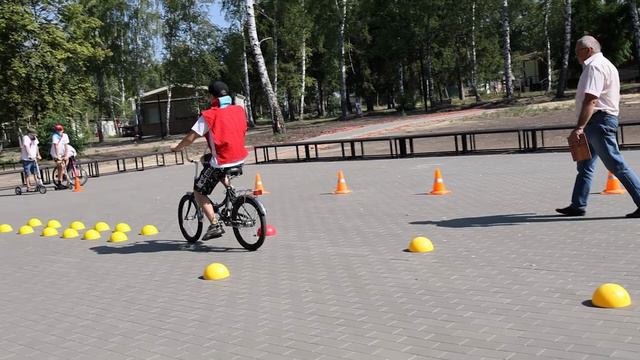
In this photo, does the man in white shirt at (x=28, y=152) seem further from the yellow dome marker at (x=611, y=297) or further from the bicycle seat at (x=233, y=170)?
the yellow dome marker at (x=611, y=297)

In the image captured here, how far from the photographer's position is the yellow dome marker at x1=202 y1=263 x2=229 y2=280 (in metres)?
6.46

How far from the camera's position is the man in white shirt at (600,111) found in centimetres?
737

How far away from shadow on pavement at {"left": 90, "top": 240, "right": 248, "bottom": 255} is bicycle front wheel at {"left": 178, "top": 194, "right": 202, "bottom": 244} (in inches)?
4.8

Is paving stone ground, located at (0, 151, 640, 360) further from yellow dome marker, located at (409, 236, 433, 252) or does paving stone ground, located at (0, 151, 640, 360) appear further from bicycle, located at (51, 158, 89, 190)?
bicycle, located at (51, 158, 89, 190)

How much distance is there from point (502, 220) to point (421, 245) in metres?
1.85

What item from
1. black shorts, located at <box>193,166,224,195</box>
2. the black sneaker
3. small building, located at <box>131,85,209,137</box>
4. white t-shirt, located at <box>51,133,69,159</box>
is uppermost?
small building, located at <box>131,85,209,137</box>

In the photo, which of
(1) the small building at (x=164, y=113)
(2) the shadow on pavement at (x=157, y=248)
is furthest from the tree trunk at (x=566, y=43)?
(2) the shadow on pavement at (x=157, y=248)

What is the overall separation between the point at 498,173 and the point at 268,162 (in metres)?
11.5

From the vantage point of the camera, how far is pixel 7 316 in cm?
569

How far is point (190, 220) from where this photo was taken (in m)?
8.41

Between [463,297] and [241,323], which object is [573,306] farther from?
[241,323]

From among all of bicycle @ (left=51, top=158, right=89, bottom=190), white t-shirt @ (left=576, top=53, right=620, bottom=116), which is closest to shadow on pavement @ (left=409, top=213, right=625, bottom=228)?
white t-shirt @ (left=576, top=53, right=620, bottom=116)

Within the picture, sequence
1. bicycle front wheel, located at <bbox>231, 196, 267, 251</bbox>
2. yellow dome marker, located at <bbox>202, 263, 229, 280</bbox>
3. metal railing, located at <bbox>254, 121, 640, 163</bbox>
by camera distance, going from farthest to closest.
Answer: metal railing, located at <bbox>254, 121, 640, 163</bbox>, bicycle front wheel, located at <bbox>231, 196, 267, 251</bbox>, yellow dome marker, located at <bbox>202, 263, 229, 280</bbox>

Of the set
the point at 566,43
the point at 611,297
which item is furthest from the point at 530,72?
the point at 611,297
